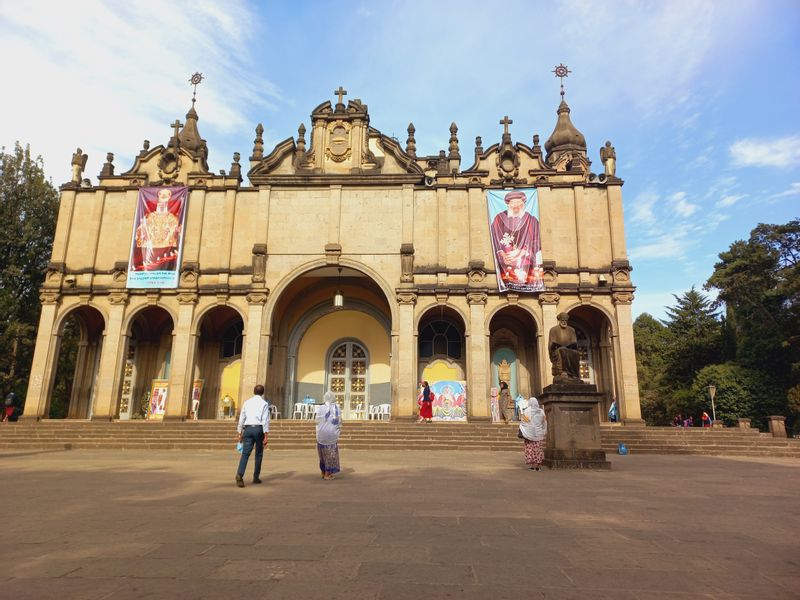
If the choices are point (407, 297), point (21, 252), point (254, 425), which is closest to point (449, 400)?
point (407, 297)

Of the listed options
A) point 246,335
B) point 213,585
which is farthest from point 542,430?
point 246,335

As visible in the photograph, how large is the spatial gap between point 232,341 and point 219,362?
4.15 ft

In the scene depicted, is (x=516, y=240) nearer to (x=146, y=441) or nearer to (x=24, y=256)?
(x=146, y=441)

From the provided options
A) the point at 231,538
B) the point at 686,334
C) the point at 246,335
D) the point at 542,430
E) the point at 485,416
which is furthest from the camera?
the point at 686,334

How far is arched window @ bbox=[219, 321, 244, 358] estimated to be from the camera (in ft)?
92.1

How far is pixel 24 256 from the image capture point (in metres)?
29.7

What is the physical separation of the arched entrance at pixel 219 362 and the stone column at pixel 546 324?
14765 millimetres

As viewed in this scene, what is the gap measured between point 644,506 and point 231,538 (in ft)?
16.4

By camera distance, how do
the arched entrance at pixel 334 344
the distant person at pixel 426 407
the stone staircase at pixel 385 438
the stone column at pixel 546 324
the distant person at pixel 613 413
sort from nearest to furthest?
the stone staircase at pixel 385 438, the distant person at pixel 426 407, the stone column at pixel 546 324, the distant person at pixel 613 413, the arched entrance at pixel 334 344

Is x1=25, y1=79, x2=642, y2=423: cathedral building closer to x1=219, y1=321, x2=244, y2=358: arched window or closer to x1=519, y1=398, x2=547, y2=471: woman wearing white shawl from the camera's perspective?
x1=219, y1=321, x2=244, y2=358: arched window

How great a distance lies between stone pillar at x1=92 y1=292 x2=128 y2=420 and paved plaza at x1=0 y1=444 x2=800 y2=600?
15.9m

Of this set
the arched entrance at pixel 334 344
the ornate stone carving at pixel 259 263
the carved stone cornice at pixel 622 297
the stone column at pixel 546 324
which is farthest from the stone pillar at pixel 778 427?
the ornate stone carving at pixel 259 263

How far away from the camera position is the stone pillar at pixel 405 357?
23062 millimetres

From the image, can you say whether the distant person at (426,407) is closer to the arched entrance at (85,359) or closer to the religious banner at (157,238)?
the religious banner at (157,238)
